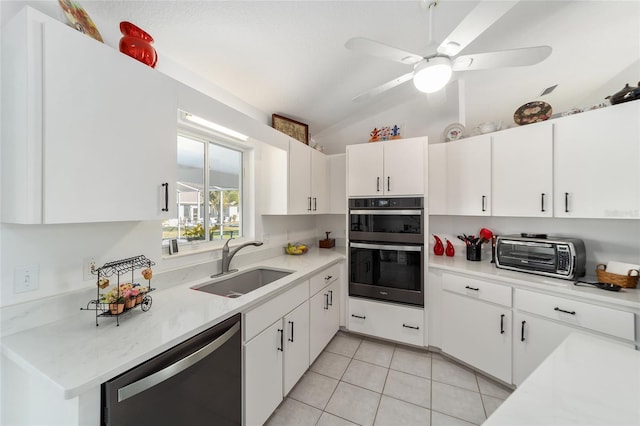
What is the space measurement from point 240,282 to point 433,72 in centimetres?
208

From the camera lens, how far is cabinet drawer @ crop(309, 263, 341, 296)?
2126 mm

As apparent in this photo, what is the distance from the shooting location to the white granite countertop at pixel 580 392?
0.62 m

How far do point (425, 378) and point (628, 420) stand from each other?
1.67 metres

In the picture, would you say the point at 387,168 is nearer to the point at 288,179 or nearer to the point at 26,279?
the point at 288,179

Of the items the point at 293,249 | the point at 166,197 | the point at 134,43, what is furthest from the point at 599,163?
Answer: the point at 134,43

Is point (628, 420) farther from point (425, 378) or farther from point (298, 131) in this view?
point (298, 131)

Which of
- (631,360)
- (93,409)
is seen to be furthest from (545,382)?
(93,409)

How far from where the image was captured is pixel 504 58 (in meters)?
1.33

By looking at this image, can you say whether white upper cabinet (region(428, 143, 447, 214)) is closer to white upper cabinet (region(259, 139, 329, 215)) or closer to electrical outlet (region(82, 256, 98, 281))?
white upper cabinet (region(259, 139, 329, 215))

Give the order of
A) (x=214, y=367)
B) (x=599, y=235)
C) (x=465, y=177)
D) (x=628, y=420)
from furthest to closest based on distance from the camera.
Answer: (x=465, y=177), (x=599, y=235), (x=214, y=367), (x=628, y=420)

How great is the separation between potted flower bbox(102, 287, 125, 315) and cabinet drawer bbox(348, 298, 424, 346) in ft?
6.81

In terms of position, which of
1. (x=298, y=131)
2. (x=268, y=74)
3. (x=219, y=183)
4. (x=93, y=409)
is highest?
(x=268, y=74)

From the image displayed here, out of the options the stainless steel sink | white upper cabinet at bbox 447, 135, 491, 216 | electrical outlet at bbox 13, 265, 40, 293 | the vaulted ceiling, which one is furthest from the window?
white upper cabinet at bbox 447, 135, 491, 216

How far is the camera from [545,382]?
0.75 meters
